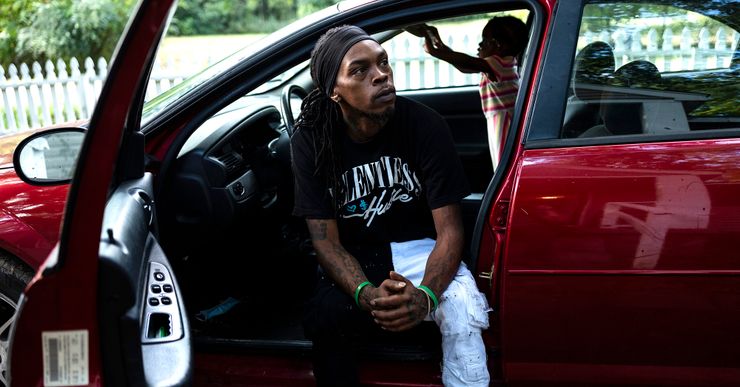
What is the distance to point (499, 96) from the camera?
3.19 m

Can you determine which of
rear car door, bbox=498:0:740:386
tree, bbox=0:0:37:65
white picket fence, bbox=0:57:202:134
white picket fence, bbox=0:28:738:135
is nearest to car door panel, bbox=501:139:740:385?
rear car door, bbox=498:0:740:386

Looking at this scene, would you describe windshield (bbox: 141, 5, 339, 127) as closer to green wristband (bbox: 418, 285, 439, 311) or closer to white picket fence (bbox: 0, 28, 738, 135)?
green wristband (bbox: 418, 285, 439, 311)

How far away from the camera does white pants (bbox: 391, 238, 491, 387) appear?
214cm

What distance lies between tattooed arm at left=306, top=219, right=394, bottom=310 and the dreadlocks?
77mm

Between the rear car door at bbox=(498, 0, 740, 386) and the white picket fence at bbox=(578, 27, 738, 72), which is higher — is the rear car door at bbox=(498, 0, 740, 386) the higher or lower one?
the lower one

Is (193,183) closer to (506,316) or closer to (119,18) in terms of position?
(506,316)

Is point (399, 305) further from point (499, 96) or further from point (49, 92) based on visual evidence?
point (49, 92)

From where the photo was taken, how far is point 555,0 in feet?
7.18

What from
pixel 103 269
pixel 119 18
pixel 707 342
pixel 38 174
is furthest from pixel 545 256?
pixel 119 18

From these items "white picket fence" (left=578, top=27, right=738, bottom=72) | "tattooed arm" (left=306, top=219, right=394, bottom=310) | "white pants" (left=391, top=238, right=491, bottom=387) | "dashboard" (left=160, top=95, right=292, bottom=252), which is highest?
"white picket fence" (left=578, top=27, right=738, bottom=72)

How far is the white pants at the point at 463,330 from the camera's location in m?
2.14

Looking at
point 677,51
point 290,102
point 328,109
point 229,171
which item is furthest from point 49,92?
point 677,51

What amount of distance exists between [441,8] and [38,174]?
54.8 inches

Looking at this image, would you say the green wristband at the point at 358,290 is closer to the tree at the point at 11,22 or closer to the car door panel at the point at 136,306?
the car door panel at the point at 136,306
